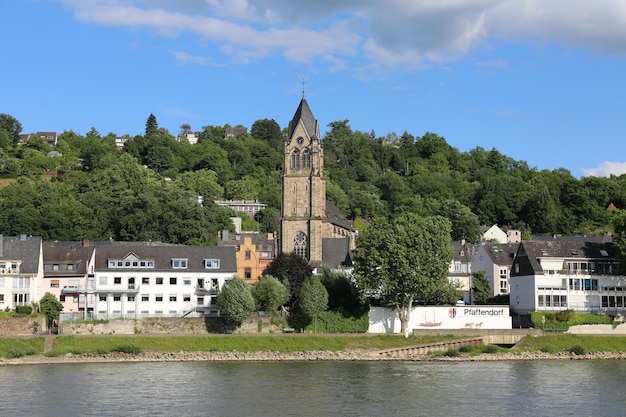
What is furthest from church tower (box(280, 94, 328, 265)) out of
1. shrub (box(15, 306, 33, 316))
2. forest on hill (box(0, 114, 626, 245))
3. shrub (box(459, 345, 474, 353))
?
shrub (box(15, 306, 33, 316))

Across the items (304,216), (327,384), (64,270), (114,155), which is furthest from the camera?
(114,155)

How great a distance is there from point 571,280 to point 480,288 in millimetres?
16555

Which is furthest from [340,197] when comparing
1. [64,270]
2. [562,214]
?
[64,270]

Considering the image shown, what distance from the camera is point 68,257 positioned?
84.6 meters

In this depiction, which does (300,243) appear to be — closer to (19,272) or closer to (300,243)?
(300,243)

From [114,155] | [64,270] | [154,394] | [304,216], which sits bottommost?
[154,394]

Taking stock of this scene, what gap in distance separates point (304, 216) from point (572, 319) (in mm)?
36281

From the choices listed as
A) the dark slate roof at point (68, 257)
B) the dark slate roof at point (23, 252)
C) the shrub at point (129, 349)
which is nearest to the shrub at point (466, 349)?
the shrub at point (129, 349)

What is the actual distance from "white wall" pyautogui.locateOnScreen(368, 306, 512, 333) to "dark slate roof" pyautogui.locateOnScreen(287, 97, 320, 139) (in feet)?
111

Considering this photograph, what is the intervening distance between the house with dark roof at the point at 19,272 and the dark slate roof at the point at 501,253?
4835 cm

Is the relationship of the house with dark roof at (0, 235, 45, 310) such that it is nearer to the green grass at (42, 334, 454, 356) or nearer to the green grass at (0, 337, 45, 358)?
the green grass at (0, 337, 45, 358)

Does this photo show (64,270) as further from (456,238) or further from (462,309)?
(456,238)

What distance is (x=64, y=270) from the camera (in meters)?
83.6

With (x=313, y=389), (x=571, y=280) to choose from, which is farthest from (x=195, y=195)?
(x=313, y=389)
